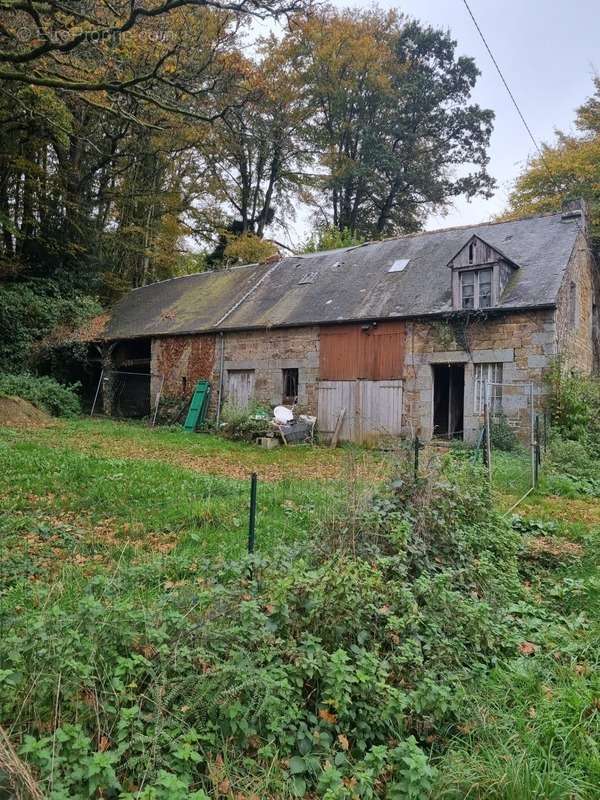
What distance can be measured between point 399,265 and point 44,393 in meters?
12.4

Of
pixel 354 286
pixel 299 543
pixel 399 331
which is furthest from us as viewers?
pixel 354 286

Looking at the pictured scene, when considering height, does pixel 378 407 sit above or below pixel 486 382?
below

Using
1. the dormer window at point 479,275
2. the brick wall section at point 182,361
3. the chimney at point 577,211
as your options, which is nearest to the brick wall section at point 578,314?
the chimney at point 577,211

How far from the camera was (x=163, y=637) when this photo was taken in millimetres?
2729

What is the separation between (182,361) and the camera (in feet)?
62.3

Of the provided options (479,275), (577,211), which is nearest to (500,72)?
(479,275)

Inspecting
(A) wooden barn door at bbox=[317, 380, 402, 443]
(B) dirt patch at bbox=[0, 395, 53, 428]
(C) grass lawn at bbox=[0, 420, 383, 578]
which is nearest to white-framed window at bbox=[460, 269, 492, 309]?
(A) wooden barn door at bbox=[317, 380, 402, 443]

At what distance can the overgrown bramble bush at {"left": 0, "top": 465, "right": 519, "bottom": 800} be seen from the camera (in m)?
2.29

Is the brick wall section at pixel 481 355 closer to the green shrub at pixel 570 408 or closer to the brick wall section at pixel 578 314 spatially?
the green shrub at pixel 570 408

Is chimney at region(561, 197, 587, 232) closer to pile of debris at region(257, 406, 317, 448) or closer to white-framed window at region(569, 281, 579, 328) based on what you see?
white-framed window at region(569, 281, 579, 328)

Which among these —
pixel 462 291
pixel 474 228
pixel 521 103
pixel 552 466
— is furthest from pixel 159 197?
pixel 552 466

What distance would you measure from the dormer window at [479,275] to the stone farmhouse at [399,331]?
0.10 ft

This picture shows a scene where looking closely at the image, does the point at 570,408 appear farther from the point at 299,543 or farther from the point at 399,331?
the point at 299,543

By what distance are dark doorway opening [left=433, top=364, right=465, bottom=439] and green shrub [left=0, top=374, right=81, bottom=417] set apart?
12.1m
